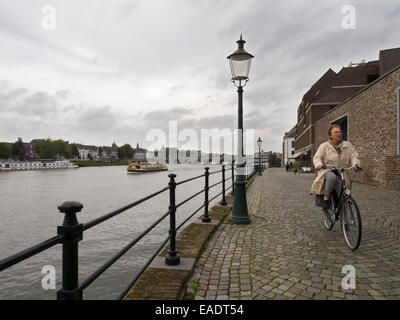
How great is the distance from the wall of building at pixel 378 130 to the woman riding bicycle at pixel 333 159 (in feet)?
27.5

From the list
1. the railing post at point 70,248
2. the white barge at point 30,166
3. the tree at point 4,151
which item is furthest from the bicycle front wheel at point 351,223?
the tree at point 4,151

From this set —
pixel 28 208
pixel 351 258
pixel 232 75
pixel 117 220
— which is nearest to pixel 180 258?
pixel 351 258

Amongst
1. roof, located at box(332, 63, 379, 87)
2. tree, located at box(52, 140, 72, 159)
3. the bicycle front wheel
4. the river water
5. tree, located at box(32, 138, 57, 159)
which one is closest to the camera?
the bicycle front wheel

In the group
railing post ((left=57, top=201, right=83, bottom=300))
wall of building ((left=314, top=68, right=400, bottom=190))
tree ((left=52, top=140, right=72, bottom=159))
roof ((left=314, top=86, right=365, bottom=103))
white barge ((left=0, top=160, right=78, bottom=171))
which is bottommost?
white barge ((left=0, top=160, right=78, bottom=171))

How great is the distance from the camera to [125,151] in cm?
14325

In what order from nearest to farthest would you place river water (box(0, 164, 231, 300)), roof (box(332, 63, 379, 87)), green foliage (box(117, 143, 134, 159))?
river water (box(0, 164, 231, 300)) → roof (box(332, 63, 379, 87)) → green foliage (box(117, 143, 134, 159))

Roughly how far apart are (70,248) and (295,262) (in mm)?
2944

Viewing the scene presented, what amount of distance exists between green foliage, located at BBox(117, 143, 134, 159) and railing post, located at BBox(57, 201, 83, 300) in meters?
146

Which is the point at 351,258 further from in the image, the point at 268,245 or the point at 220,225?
the point at 220,225

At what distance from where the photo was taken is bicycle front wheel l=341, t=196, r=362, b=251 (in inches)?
146

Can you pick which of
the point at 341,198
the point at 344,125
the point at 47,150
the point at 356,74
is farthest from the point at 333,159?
the point at 47,150

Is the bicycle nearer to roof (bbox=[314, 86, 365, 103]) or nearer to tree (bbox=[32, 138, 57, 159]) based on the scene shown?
roof (bbox=[314, 86, 365, 103])

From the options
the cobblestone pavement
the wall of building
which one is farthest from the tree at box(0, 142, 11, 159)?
the cobblestone pavement
